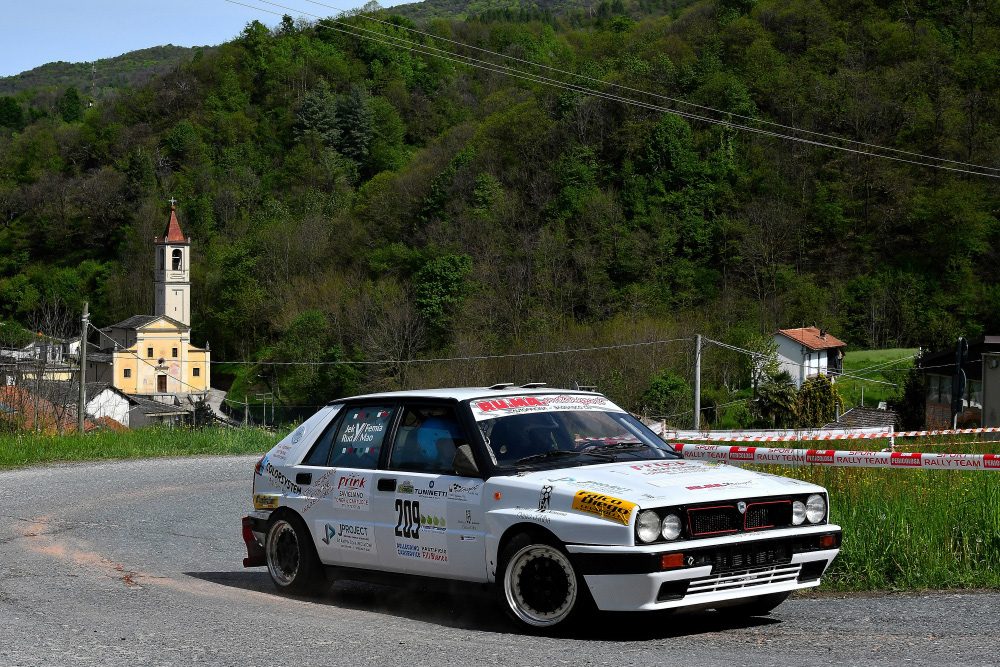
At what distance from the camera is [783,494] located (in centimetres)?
692

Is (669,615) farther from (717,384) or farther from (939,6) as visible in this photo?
(939,6)

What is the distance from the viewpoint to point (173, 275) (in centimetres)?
12169

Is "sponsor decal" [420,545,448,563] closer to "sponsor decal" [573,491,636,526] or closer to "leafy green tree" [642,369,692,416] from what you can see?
"sponsor decal" [573,491,636,526]

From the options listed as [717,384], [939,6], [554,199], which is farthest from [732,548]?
[939,6]

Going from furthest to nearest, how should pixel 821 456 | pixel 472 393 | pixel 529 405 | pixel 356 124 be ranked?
1. pixel 356 124
2. pixel 821 456
3. pixel 472 393
4. pixel 529 405

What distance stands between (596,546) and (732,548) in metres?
0.83

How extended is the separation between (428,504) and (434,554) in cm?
34

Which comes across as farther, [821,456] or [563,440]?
[821,456]

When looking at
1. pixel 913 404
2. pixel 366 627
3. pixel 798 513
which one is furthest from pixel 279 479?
pixel 913 404

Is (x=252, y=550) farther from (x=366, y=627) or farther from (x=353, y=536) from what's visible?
(x=366, y=627)

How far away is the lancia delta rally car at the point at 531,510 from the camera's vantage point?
6453 mm

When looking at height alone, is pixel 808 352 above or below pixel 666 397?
above

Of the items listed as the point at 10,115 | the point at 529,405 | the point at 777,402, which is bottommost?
the point at 529,405

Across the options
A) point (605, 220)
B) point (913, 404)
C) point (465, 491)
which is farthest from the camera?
point (605, 220)
